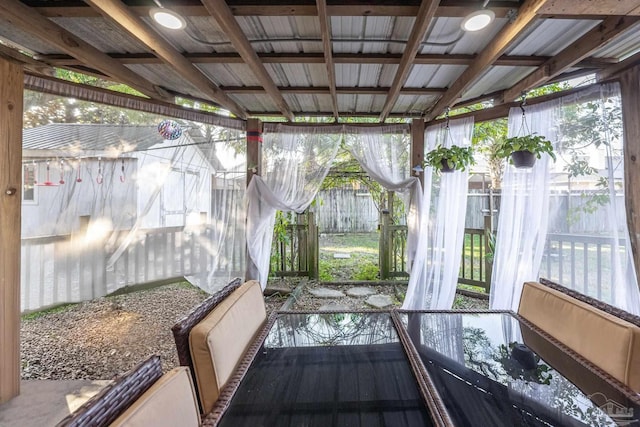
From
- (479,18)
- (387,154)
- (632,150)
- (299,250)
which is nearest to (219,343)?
(479,18)

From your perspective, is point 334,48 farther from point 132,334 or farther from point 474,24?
point 132,334

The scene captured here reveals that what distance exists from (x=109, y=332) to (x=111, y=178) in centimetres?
144

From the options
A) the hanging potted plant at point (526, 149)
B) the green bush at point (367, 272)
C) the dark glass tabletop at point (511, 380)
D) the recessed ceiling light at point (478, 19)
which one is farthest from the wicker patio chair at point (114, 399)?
the green bush at point (367, 272)

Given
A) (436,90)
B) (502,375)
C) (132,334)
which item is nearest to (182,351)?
(502,375)

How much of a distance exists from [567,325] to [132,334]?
10.5 feet

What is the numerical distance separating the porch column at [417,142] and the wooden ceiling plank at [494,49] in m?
0.36

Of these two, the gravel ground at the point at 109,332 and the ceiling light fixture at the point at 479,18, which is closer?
the ceiling light fixture at the point at 479,18

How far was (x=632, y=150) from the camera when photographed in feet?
6.43

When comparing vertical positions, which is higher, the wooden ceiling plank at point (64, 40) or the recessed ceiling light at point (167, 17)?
the wooden ceiling plank at point (64, 40)

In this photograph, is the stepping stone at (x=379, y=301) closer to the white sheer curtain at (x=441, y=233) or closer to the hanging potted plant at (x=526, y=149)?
the white sheer curtain at (x=441, y=233)

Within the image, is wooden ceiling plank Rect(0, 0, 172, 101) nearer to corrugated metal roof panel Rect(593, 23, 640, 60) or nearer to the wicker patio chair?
the wicker patio chair

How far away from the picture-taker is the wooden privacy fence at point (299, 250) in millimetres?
4227

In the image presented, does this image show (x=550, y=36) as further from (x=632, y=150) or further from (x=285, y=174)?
(x=285, y=174)

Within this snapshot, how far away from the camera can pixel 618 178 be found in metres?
2.04
